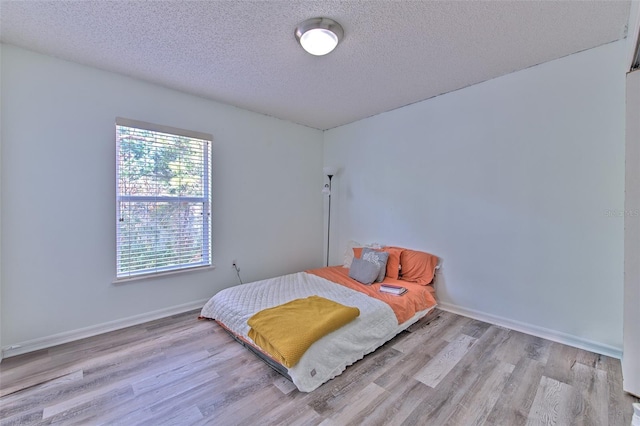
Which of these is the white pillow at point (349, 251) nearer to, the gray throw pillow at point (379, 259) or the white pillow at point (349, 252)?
the white pillow at point (349, 252)

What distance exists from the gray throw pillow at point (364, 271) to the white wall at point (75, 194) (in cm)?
158

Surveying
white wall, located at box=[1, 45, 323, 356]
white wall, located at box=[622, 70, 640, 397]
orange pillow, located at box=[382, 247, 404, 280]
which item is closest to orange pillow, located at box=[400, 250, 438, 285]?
orange pillow, located at box=[382, 247, 404, 280]

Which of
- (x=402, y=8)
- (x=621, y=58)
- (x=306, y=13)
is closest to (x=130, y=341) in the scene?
(x=306, y=13)

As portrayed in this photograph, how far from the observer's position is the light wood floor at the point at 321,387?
1.55 metres

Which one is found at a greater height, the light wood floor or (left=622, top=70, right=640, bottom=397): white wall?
(left=622, top=70, right=640, bottom=397): white wall

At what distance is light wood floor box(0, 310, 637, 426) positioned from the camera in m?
1.55

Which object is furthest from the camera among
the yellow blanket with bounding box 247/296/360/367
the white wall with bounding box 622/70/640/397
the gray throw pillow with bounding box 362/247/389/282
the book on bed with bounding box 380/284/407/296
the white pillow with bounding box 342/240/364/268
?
the white pillow with bounding box 342/240/364/268

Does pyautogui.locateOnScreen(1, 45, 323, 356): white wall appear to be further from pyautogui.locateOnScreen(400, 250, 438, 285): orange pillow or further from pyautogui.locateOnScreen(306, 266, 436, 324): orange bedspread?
pyautogui.locateOnScreen(400, 250, 438, 285): orange pillow

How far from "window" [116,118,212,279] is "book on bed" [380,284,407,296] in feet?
6.94

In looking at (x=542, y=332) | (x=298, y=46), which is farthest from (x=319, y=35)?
(x=542, y=332)

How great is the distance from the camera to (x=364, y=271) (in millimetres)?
3232

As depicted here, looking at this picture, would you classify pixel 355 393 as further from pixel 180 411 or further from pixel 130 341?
pixel 130 341

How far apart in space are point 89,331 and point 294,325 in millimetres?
2040

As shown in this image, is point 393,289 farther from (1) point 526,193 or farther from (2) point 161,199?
(2) point 161,199
